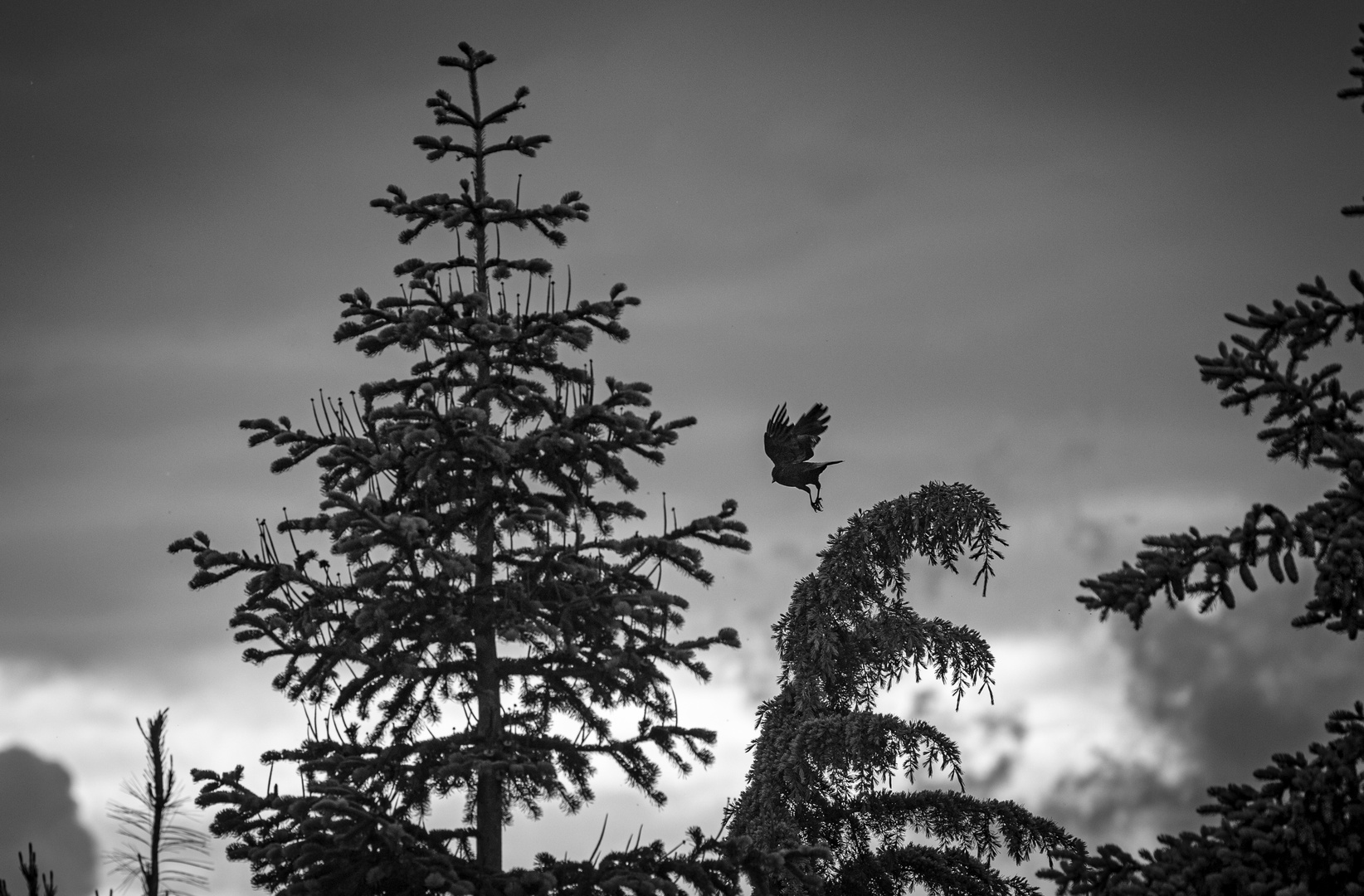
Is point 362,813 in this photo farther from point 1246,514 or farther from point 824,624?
point 1246,514

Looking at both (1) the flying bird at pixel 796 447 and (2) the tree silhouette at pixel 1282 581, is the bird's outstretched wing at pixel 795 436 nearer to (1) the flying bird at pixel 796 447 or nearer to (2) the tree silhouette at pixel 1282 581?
(1) the flying bird at pixel 796 447

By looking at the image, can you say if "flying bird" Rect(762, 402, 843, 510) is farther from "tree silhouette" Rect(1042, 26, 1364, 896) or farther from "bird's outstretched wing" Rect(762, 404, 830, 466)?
"tree silhouette" Rect(1042, 26, 1364, 896)

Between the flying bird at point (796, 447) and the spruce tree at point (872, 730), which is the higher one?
the flying bird at point (796, 447)

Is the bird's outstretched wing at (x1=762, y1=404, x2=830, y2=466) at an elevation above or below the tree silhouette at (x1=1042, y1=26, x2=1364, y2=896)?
above

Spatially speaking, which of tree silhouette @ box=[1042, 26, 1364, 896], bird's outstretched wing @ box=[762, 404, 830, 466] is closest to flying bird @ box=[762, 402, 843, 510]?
bird's outstretched wing @ box=[762, 404, 830, 466]

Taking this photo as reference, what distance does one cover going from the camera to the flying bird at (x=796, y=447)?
1400 centimetres

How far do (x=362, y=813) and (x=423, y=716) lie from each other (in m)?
1.71

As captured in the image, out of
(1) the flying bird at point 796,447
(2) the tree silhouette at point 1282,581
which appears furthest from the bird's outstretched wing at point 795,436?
(2) the tree silhouette at point 1282,581

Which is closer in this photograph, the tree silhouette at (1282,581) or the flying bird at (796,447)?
the tree silhouette at (1282,581)

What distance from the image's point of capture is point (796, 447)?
1403 centimetres

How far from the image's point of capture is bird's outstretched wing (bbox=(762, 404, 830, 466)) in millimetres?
14008

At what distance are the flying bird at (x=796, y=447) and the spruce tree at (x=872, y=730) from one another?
0.68 m

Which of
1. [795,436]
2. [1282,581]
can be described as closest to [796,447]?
[795,436]

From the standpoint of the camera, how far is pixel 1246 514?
8734 millimetres
